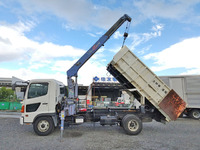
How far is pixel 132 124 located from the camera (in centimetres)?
637

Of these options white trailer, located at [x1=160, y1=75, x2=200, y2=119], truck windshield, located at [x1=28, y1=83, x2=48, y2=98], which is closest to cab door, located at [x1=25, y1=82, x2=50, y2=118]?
truck windshield, located at [x1=28, y1=83, x2=48, y2=98]

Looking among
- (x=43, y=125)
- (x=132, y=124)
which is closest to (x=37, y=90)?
(x=43, y=125)

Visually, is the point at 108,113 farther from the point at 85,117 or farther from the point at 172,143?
the point at 172,143

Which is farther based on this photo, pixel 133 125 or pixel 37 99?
pixel 133 125

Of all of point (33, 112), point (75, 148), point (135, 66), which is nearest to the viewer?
point (75, 148)

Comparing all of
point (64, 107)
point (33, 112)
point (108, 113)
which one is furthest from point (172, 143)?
point (33, 112)

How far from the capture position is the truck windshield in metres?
6.25

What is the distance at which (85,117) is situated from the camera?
6.79 metres

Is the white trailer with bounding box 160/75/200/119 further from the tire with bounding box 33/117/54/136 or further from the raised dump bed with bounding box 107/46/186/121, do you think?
the tire with bounding box 33/117/54/136

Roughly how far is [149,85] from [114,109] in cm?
202

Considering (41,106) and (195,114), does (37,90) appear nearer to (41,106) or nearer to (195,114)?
(41,106)

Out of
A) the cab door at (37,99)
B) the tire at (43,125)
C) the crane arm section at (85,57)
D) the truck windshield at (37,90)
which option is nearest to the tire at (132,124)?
the crane arm section at (85,57)

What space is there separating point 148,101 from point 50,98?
4.45 metres

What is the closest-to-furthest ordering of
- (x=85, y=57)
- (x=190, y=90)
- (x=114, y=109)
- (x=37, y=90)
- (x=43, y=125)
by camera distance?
1. (x=43, y=125)
2. (x=37, y=90)
3. (x=114, y=109)
4. (x=85, y=57)
5. (x=190, y=90)
